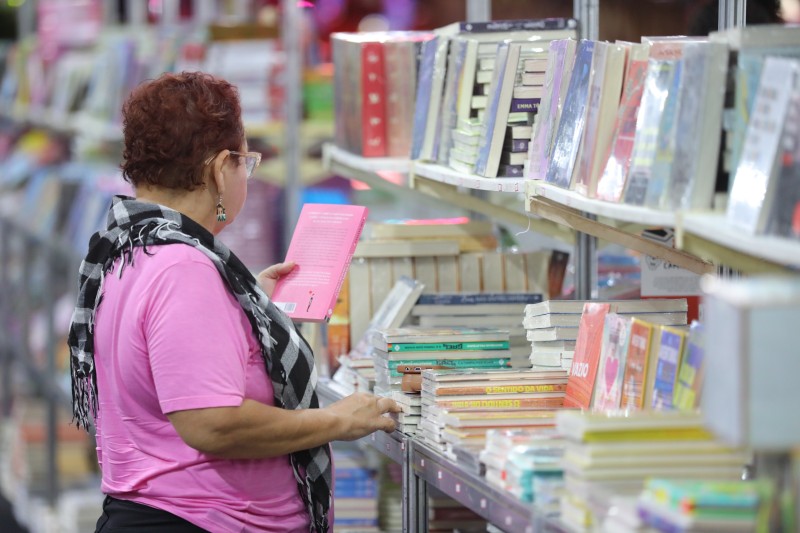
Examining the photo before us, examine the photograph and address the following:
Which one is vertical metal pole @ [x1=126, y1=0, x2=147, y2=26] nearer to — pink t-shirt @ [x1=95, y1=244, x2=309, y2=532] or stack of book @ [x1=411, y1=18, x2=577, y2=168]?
stack of book @ [x1=411, y1=18, x2=577, y2=168]

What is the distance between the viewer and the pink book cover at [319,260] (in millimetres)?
3148

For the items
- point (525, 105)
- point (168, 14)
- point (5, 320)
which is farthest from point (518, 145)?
point (5, 320)

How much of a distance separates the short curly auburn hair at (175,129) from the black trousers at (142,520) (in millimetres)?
652

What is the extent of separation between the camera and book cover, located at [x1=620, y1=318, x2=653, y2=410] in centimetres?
242

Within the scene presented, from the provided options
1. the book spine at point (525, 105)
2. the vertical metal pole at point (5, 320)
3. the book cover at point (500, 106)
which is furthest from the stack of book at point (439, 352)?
the vertical metal pole at point (5, 320)

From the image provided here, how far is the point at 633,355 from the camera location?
2473 millimetres

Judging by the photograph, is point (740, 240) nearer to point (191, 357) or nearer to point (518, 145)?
point (191, 357)

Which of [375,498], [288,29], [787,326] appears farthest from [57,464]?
[787,326]

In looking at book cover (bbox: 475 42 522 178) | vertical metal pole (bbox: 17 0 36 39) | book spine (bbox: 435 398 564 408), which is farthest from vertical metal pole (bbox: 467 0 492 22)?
vertical metal pole (bbox: 17 0 36 39)

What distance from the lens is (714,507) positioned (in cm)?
188

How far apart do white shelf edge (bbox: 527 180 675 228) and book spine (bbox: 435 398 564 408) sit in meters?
0.41

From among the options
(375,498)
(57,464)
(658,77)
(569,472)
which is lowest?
(57,464)

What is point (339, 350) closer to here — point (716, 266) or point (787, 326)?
point (716, 266)

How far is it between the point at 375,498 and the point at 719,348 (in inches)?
90.3
